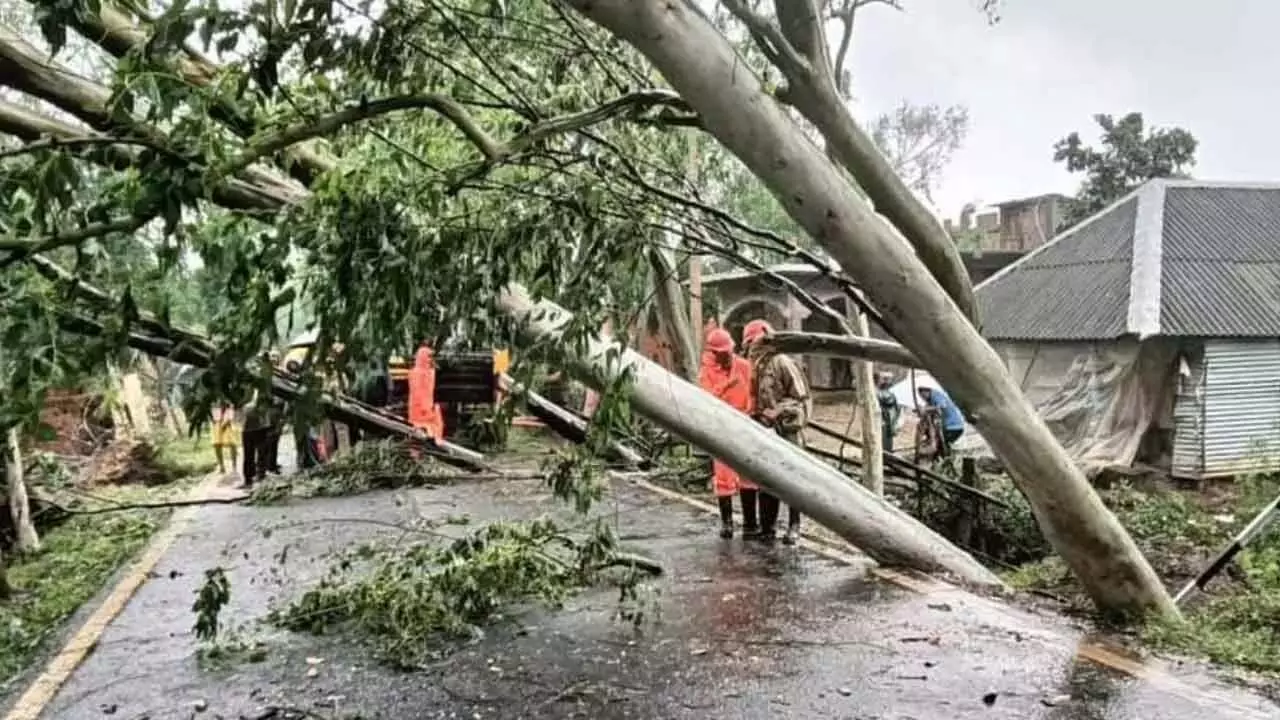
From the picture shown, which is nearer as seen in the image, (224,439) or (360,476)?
(360,476)

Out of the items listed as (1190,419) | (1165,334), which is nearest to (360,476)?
(1165,334)

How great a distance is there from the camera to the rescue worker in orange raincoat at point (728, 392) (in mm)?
9117

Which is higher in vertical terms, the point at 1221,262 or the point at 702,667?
the point at 1221,262

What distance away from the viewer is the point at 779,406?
888 centimetres

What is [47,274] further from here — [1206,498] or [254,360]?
[1206,498]

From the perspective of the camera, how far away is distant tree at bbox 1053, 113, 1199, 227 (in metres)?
26.1

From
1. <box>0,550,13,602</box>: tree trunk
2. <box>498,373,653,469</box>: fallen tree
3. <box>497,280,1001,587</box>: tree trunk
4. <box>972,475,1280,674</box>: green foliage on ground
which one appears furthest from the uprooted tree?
<box>498,373,653,469</box>: fallen tree

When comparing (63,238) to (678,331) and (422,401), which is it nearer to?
(422,401)

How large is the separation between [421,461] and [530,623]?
7.35 meters

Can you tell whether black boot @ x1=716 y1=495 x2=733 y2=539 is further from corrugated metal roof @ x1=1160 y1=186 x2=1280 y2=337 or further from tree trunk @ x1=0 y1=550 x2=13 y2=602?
corrugated metal roof @ x1=1160 y1=186 x2=1280 y2=337

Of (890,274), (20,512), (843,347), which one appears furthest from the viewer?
(20,512)

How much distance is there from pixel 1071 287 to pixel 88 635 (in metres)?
16.1

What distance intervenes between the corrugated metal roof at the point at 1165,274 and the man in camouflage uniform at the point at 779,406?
8.72m

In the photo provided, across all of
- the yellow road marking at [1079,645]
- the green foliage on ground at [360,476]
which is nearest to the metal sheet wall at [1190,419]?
the yellow road marking at [1079,645]
